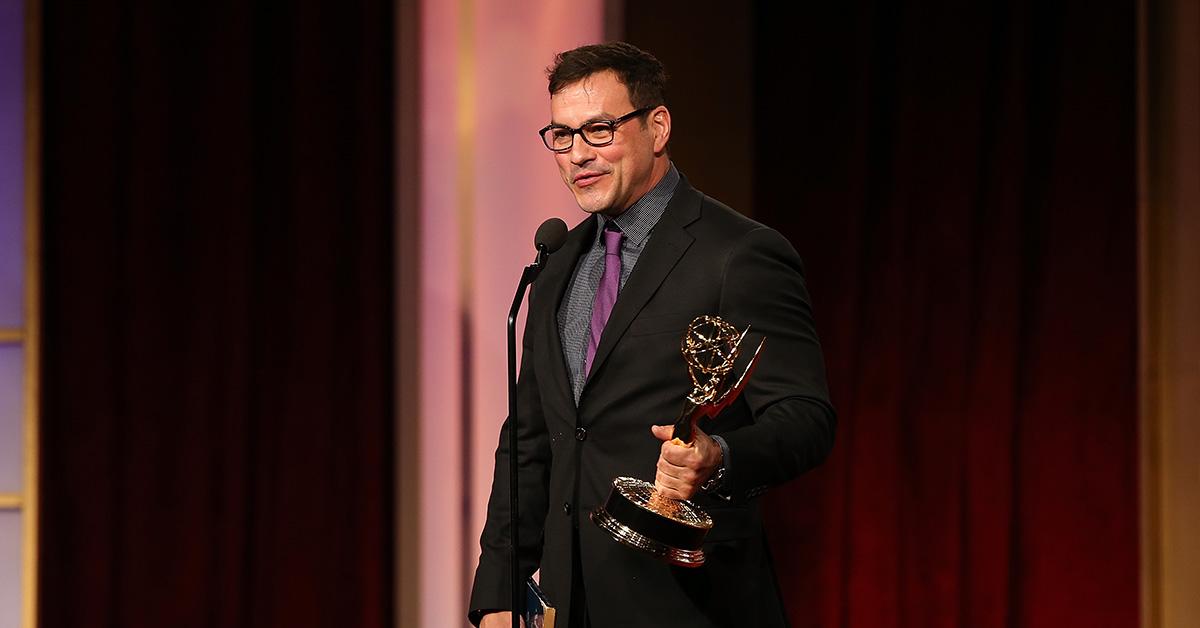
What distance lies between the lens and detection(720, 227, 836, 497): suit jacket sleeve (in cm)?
149

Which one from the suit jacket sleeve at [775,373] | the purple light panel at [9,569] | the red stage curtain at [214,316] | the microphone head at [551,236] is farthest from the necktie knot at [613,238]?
the purple light panel at [9,569]

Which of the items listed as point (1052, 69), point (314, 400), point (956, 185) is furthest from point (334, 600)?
point (1052, 69)

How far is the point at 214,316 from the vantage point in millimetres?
3211

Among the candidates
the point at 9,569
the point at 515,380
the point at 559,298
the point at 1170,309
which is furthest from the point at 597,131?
the point at 9,569

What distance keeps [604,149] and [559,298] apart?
24 cm

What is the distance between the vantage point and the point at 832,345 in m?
3.29

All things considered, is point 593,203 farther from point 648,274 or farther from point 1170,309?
point 1170,309

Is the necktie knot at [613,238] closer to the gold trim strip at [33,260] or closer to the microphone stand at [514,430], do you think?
the microphone stand at [514,430]

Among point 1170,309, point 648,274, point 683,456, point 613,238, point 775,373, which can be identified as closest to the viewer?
point 683,456

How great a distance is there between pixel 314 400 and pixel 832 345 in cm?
133

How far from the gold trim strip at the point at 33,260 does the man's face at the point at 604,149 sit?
1.94 m

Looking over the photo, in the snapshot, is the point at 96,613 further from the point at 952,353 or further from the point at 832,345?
the point at 952,353

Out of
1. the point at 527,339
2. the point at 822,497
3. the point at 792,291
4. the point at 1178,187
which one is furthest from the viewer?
the point at 822,497

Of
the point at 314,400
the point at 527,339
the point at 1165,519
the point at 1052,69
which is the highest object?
the point at 1052,69
